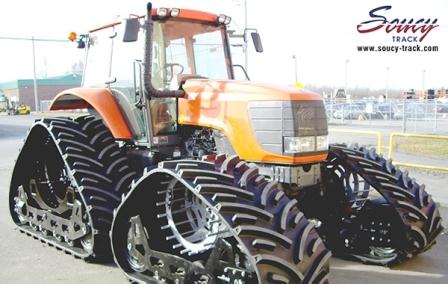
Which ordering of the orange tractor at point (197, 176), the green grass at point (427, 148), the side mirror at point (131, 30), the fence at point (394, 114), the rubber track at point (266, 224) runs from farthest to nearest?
the fence at point (394, 114), the green grass at point (427, 148), the side mirror at point (131, 30), the orange tractor at point (197, 176), the rubber track at point (266, 224)

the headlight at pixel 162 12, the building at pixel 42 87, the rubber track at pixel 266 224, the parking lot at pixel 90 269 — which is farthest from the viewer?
the building at pixel 42 87

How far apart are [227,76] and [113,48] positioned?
1.37m

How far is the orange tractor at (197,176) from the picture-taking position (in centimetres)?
370

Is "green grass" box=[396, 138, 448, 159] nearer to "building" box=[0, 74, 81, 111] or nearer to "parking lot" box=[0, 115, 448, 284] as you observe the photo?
"parking lot" box=[0, 115, 448, 284]

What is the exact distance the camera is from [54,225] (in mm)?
5914

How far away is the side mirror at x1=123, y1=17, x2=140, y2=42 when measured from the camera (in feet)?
14.8

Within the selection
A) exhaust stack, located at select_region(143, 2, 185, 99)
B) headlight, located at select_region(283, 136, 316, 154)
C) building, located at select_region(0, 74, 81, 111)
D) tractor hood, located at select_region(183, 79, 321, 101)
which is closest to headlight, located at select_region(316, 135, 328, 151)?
headlight, located at select_region(283, 136, 316, 154)

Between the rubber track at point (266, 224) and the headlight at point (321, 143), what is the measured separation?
2.69ft

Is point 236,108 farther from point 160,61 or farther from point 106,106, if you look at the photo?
point 106,106

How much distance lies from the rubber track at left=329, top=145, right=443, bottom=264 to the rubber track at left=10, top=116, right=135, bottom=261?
8.05 ft

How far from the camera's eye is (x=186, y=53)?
5320 mm

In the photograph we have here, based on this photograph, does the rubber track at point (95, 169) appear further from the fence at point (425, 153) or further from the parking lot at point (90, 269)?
the fence at point (425, 153)

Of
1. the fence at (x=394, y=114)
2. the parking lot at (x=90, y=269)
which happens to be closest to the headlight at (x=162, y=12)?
the parking lot at (x=90, y=269)

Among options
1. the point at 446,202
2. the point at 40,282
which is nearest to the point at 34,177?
the point at 40,282
